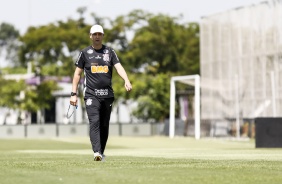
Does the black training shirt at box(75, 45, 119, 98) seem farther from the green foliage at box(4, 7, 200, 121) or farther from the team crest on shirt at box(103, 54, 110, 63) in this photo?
the green foliage at box(4, 7, 200, 121)

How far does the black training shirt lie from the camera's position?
618 inches

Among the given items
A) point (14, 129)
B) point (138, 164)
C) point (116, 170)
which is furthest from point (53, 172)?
point (14, 129)

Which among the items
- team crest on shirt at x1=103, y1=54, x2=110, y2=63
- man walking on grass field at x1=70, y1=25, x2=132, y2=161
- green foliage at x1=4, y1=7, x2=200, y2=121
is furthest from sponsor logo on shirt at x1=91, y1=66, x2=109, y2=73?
green foliage at x1=4, y1=7, x2=200, y2=121

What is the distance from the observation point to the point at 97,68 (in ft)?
51.5

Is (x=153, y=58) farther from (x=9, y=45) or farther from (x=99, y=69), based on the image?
(x=9, y=45)

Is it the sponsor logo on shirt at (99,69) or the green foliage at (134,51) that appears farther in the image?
the green foliage at (134,51)

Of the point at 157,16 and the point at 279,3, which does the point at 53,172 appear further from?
the point at 157,16

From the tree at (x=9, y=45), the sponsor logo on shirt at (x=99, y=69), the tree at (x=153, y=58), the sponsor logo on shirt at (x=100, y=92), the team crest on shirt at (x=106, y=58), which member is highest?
the tree at (x=9, y=45)

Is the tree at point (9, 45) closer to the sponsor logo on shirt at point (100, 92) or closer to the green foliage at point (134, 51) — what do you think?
the green foliage at point (134, 51)

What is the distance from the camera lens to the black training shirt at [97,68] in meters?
15.7

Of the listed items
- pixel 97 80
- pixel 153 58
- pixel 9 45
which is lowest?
pixel 97 80

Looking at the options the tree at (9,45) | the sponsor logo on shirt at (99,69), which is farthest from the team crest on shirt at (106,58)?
the tree at (9,45)

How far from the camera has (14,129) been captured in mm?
70625

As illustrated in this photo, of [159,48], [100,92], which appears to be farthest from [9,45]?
[100,92]
